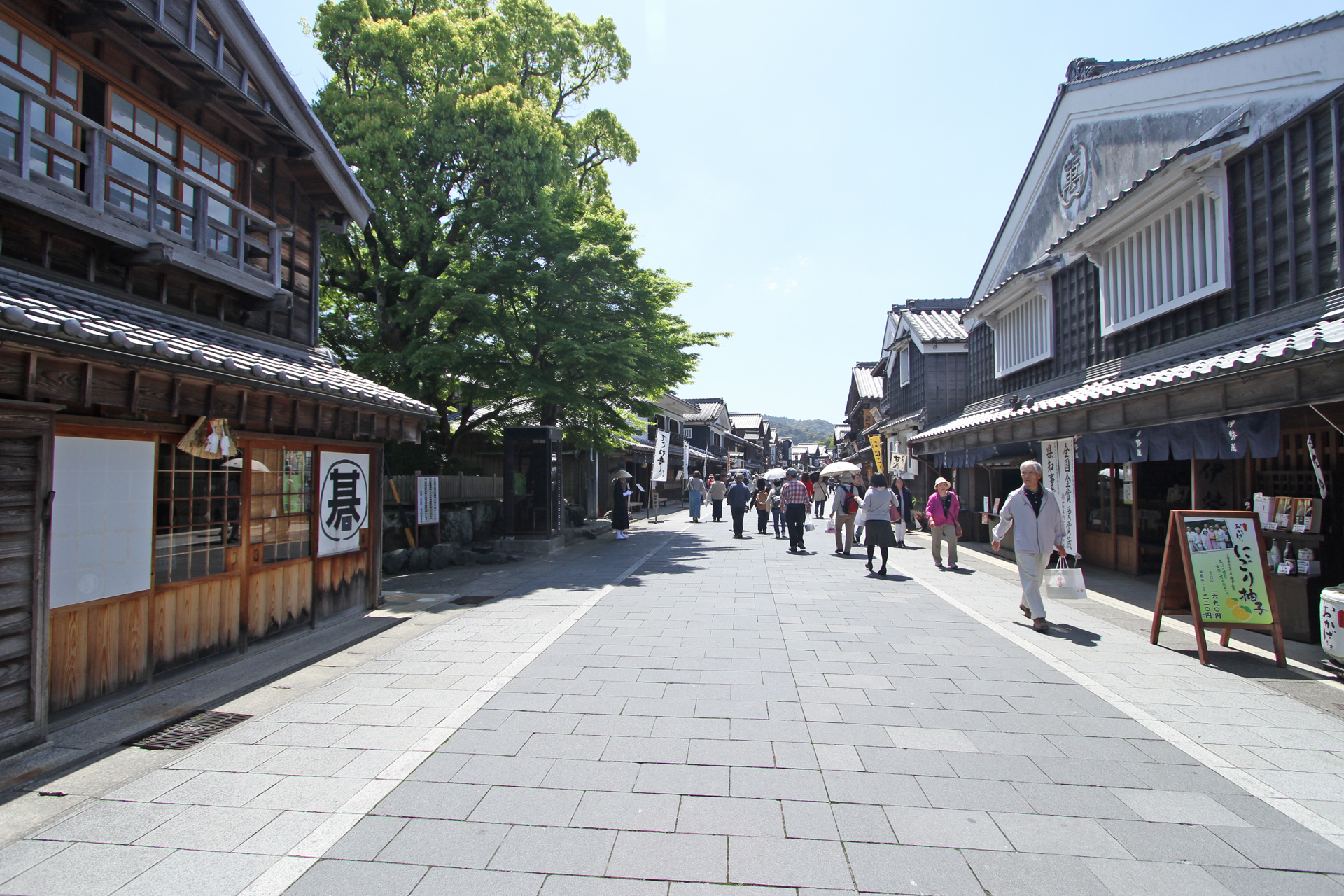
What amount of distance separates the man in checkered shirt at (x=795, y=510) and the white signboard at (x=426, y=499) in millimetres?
8122

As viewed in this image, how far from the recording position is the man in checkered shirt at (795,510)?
15344 millimetres

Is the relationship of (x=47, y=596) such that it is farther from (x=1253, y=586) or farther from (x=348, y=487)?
(x=1253, y=586)

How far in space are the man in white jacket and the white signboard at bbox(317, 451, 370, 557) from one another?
8.23 meters

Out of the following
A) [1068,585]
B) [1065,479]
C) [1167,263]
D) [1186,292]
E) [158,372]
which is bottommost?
[1068,585]

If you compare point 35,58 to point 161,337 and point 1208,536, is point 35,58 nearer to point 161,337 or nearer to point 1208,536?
point 161,337

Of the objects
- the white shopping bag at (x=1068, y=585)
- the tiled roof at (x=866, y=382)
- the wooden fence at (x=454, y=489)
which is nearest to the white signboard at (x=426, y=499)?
the wooden fence at (x=454, y=489)

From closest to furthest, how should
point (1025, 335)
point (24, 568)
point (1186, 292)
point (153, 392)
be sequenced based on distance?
Result: 1. point (24, 568)
2. point (153, 392)
3. point (1186, 292)
4. point (1025, 335)

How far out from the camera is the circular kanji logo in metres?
7.92

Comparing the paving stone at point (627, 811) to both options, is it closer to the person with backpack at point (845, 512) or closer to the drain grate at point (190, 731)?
the drain grate at point (190, 731)

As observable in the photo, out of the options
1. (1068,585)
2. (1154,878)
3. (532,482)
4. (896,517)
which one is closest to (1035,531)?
(1068,585)

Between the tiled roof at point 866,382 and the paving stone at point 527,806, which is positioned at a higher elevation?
the tiled roof at point 866,382

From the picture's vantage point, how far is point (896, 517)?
618 inches

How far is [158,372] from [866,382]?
35658mm

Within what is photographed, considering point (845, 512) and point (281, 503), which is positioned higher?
point (281, 503)
